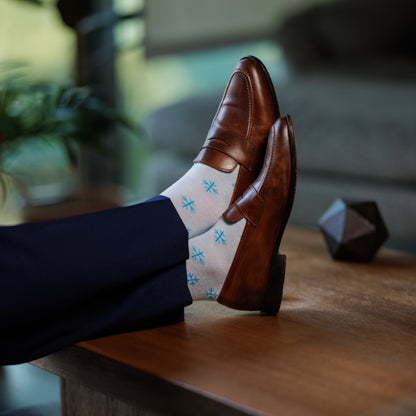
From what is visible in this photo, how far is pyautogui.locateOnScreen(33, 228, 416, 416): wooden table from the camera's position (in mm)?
491

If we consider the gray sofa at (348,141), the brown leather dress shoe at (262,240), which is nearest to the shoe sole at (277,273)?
the brown leather dress shoe at (262,240)

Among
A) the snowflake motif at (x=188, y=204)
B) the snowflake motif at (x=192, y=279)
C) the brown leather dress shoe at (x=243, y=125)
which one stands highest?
the brown leather dress shoe at (x=243, y=125)

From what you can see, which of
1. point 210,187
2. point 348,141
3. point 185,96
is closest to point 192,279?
point 210,187

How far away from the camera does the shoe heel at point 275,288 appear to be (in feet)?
Result: 2.36

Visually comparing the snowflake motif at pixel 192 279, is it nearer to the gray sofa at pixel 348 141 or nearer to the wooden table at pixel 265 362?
the wooden table at pixel 265 362

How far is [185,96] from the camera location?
2.35 meters

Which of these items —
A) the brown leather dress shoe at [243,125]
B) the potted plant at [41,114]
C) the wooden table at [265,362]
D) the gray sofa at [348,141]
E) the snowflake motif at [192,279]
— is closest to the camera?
the wooden table at [265,362]

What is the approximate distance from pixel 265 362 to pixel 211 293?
18 cm

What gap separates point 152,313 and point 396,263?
1.64ft

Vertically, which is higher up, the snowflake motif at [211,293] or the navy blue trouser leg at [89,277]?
the navy blue trouser leg at [89,277]

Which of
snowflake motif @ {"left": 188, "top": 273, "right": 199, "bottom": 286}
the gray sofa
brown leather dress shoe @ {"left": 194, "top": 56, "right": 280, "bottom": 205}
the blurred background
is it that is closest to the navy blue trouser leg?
snowflake motif @ {"left": 188, "top": 273, "right": 199, "bottom": 286}

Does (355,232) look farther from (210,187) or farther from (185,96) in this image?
(185,96)

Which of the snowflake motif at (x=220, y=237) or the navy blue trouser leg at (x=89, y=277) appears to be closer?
the navy blue trouser leg at (x=89, y=277)

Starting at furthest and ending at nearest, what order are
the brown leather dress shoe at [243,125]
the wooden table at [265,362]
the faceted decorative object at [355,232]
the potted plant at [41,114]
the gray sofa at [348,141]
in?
the potted plant at [41,114] < the gray sofa at [348,141] < the faceted decorative object at [355,232] < the brown leather dress shoe at [243,125] < the wooden table at [265,362]
